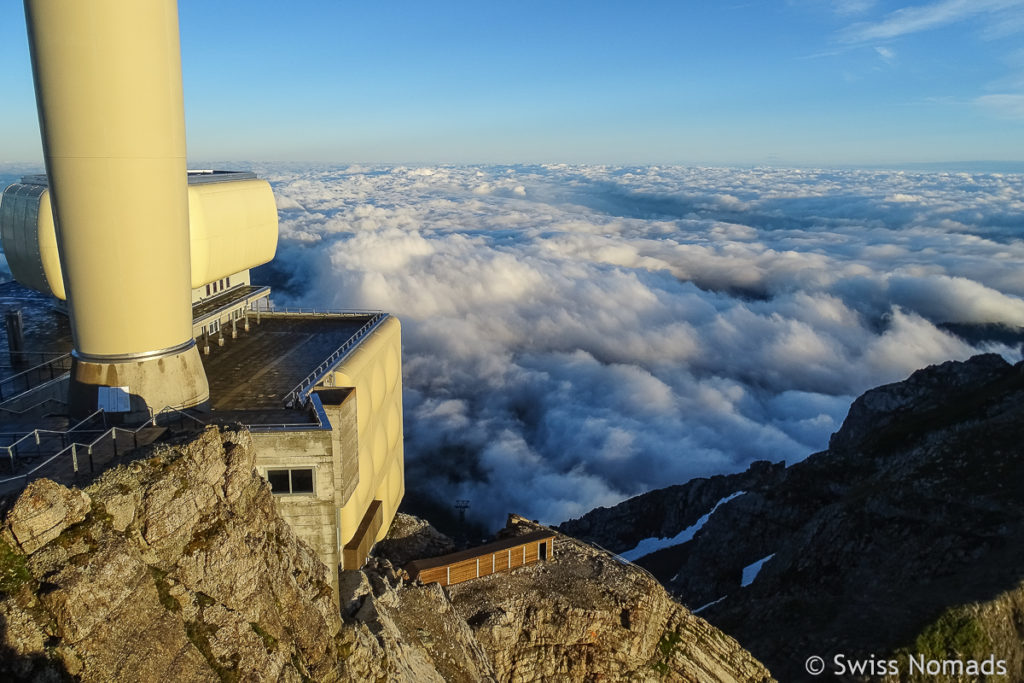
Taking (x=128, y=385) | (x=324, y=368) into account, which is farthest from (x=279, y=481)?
(x=324, y=368)

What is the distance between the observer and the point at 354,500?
26.4 metres

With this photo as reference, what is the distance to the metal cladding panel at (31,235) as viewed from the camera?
93.2 feet

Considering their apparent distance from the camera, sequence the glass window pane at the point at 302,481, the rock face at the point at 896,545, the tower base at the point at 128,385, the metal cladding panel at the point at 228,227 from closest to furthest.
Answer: the tower base at the point at 128,385
the glass window pane at the point at 302,481
the metal cladding panel at the point at 228,227
the rock face at the point at 896,545

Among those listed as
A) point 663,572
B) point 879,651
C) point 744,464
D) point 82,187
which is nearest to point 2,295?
point 82,187

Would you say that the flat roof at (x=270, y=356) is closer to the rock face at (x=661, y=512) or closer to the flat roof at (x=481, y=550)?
the flat roof at (x=481, y=550)

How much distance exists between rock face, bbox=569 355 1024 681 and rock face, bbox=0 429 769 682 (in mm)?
26435

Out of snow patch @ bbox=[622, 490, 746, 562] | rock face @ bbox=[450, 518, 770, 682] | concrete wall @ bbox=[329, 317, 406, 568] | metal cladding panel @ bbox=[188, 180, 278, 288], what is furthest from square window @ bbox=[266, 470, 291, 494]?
snow patch @ bbox=[622, 490, 746, 562]

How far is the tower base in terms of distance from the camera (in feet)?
68.1

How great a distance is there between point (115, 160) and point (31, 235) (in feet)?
44.2

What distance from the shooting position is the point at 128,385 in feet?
68.6

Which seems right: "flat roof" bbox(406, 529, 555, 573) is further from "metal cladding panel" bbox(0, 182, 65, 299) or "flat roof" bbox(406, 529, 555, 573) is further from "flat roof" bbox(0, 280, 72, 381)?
"metal cladding panel" bbox(0, 182, 65, 299)

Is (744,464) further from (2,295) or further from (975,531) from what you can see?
(2,295)

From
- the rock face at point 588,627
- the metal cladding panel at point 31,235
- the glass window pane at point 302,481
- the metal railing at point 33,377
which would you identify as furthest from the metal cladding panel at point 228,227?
the rock face at point 588,627

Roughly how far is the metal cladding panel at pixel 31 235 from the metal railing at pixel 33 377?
13.3 ft
